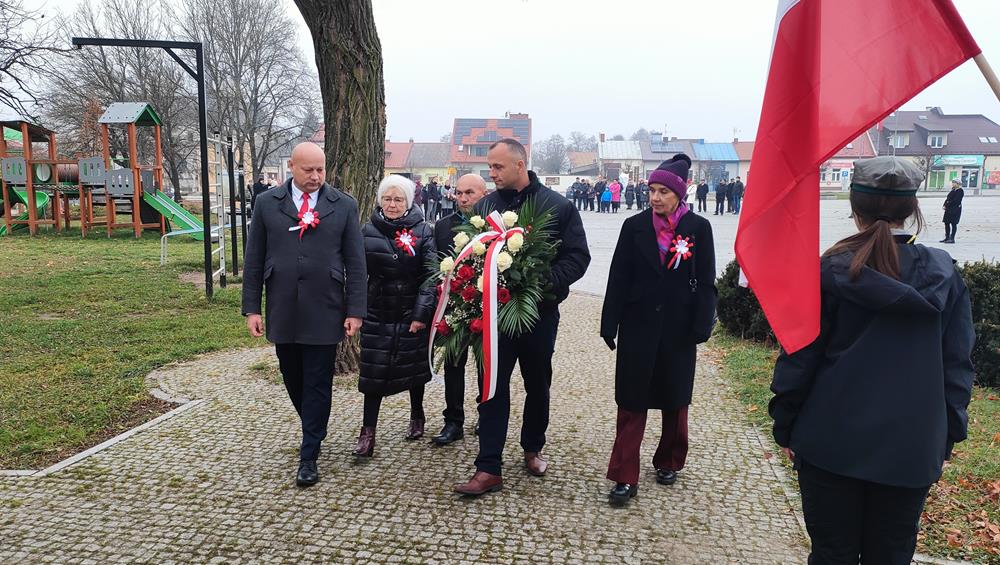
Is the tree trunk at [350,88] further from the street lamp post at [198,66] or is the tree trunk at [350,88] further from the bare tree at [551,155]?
the bare tree at [551,155]

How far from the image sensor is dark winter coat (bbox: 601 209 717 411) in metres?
4.14

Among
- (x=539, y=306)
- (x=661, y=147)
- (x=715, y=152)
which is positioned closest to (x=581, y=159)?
(x=661, y=147)

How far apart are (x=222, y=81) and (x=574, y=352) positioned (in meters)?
42.1

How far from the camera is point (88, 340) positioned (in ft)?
28.2

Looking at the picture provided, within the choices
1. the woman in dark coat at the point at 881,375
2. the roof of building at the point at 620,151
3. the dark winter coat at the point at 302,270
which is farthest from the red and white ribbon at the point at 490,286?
the roof of building at the point at 620,151

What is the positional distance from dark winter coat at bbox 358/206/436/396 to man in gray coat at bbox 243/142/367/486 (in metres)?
0.26

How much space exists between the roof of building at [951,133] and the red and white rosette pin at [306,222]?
7452 centimetres

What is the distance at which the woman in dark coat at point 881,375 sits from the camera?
231 cm

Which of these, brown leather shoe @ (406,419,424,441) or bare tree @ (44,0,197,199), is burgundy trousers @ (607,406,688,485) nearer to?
brown leather shoe @ (406,419,424,441)

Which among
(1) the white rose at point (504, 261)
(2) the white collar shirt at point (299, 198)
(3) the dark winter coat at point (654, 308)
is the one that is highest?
(2) the white collar shirt at point (299, 198)

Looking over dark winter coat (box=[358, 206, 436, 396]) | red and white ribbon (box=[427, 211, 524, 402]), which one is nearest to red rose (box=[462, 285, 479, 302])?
red and white ribbon (box=[427, 211, 524, 402])

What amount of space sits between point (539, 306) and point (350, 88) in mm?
3380

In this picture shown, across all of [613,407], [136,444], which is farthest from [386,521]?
[613,407]

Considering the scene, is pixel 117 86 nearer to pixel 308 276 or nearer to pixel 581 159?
pixel 308 276
